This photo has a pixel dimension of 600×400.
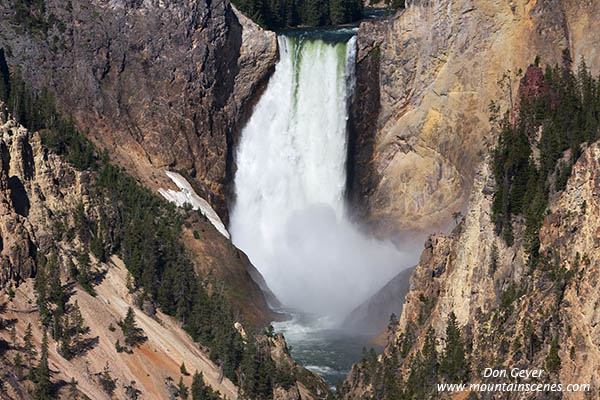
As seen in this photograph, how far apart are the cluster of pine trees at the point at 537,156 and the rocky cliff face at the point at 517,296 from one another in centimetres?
122

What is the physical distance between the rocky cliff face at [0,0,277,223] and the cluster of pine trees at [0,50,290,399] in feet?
40.4

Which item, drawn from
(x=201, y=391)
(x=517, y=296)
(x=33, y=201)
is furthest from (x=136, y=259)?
(x=517, y=296)

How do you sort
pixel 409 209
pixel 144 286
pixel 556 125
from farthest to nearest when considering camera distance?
pixel 409 209, pixel 144 286, pixel 556 125

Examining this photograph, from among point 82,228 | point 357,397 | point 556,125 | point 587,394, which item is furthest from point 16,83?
point 587,394

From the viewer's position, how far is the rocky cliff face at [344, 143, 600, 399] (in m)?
97.4

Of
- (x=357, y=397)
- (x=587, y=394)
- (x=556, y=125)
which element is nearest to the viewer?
(x=587, y=394)

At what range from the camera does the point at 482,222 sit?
114 metres

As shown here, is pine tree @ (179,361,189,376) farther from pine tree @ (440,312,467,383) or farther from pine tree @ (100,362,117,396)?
pine tree @ (440,312,467,383)

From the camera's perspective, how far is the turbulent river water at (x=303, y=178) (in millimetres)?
169250

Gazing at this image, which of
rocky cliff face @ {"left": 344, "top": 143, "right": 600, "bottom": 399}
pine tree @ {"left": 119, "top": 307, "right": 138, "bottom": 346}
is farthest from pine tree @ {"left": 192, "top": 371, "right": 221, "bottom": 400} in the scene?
rocky cliff face @ {"left": 344, "top": 143, "right": 600, "bottom": 399}

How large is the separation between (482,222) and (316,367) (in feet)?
107

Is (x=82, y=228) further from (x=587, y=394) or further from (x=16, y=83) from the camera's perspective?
(x=587, y=394)

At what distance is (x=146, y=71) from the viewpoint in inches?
6560

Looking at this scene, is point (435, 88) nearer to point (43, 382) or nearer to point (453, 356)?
point (453, 356)
